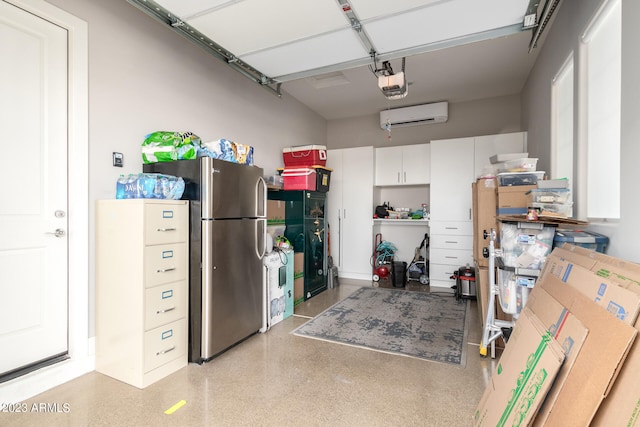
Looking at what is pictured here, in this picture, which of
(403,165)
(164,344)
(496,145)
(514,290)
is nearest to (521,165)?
(514,290)

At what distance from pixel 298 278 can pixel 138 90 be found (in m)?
2.75

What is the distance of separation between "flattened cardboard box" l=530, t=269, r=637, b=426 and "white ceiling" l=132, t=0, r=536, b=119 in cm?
220

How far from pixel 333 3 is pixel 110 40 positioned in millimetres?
1806

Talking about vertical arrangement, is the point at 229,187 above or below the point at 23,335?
above

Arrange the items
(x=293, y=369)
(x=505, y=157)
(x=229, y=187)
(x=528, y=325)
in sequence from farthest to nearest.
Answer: (x=505, y=157), (x=229, y=187), (x=293, y=369), (x=528, y=325)

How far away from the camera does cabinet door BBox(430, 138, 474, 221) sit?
15.5ft

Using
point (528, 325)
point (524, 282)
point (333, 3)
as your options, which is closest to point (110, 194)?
point (333, 3)

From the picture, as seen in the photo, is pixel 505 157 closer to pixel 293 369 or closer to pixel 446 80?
pixel 446 80

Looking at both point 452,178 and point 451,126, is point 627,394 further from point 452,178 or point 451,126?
point 451,126

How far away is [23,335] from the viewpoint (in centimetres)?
205

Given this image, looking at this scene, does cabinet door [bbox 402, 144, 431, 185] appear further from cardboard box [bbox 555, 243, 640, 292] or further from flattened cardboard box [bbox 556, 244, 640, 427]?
flattened cardboard box [bbox 556, 244, 640, 427]

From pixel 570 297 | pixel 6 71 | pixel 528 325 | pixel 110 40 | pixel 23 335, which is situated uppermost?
pixel 110 40

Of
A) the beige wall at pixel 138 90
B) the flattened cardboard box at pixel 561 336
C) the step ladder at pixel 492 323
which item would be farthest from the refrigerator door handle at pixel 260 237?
the flattened cardboard box at pixel 561 336

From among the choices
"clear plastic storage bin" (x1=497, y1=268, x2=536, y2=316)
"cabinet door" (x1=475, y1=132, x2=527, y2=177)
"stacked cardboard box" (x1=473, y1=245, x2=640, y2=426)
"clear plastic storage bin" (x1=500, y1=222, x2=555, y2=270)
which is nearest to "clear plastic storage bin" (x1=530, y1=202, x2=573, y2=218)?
"clear plastic storage bin" (x1=500, y1=222, x2=555, y2=270)
